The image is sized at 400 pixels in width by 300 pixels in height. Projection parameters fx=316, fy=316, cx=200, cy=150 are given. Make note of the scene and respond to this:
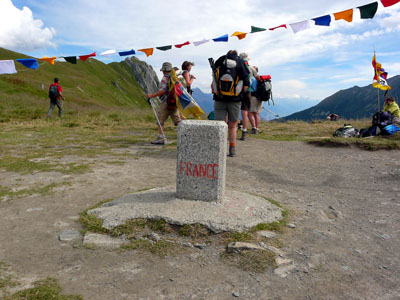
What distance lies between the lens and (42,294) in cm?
232

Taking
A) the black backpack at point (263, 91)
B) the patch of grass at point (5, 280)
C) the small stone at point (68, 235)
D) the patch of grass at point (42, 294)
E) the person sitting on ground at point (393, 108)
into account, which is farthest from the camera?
the person sitting on ground at point (393, 108)

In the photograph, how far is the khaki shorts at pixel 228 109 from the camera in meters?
6.81

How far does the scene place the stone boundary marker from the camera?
12.7 ft

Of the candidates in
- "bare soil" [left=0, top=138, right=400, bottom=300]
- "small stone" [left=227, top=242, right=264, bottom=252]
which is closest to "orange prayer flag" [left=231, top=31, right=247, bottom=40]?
"bare soil" [left=0, top=138, right=400, bottom=300]

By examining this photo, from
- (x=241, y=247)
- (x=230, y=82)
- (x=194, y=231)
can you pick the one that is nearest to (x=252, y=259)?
(x=241, y=247)

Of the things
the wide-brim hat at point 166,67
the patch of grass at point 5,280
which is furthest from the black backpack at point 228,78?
the patch of grass at point 5,280

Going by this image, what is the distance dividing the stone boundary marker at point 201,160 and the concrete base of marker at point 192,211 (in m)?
0.12

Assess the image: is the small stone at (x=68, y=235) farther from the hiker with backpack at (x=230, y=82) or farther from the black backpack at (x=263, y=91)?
the black backpack at (x=263, y=91)

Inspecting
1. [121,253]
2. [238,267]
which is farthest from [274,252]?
[121,253]

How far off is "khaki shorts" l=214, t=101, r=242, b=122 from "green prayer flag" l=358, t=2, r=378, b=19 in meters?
3.85

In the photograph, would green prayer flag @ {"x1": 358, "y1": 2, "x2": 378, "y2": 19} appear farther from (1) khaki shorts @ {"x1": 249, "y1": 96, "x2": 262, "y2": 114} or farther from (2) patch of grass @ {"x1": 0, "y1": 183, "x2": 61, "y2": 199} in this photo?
(2) patch of grass @ {"x1": 0, "y1": 183, "x2": 61, "y2": 199}

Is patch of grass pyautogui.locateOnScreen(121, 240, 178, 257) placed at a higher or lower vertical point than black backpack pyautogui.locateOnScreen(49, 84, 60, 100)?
lower

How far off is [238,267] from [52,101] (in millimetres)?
15118

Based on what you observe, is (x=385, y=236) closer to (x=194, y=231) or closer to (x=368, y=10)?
(x=194, y=231)
